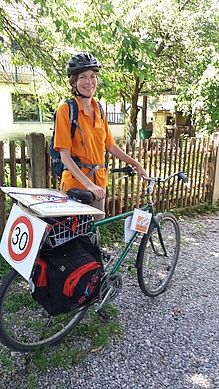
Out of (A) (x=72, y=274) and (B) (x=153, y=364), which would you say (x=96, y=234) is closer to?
(A) (x=72, y=274)

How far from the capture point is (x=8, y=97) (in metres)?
14.8

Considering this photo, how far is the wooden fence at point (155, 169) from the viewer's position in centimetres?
380

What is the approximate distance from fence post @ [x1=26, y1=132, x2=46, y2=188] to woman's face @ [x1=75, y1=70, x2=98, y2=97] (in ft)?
5.04

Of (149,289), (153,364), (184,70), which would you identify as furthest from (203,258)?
(184,70)

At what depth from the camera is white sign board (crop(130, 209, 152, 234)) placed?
8.69 feet

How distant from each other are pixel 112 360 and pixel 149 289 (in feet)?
2.94

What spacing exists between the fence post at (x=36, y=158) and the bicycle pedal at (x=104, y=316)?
185 cm

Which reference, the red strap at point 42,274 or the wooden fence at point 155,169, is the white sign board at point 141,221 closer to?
the red strap at point 42,274

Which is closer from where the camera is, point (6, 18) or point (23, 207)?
point (23, 207)

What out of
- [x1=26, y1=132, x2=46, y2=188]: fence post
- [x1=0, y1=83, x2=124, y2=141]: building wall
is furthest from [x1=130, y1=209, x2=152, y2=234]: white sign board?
→ [x1=0, y1=83, x2=124, y2=141]: building wall

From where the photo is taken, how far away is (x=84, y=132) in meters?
2.37

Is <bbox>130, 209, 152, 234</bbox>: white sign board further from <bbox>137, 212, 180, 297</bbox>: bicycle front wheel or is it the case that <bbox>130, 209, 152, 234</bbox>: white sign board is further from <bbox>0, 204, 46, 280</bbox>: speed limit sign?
<bbox>0, 204, 46, 280</bbox>: speed limit sign

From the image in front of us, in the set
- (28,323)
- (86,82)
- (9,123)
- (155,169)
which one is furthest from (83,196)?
(9,123)

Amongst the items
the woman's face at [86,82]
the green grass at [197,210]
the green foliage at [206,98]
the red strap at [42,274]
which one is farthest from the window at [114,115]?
the red strap at [42,274]
